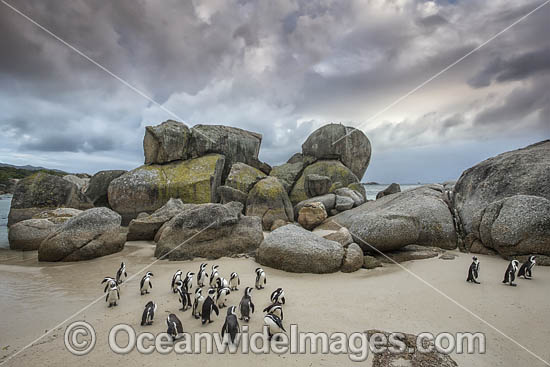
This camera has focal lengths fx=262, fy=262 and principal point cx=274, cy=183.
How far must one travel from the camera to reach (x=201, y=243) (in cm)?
961

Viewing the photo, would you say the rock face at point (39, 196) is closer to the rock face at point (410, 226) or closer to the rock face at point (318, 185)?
the rock face at point (318, 185)

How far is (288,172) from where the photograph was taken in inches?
1000

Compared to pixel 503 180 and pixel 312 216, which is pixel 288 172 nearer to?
pixel 312 216

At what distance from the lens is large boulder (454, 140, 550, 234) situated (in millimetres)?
8750

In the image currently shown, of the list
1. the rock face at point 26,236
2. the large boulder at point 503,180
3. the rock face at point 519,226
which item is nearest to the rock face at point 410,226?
the large boulder at point 503,180

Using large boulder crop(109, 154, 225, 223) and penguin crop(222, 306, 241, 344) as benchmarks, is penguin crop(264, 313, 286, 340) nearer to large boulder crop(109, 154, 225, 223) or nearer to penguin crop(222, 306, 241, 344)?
penguin crop(222, 306, 241, 344)

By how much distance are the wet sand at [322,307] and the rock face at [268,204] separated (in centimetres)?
806

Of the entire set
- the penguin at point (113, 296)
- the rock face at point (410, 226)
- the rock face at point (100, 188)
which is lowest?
the penguin at point (113, 296)

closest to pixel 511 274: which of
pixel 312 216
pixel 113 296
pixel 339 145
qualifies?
pixel 113 296

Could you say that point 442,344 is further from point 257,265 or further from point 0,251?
point 0,251

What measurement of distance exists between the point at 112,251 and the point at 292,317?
8363 mm

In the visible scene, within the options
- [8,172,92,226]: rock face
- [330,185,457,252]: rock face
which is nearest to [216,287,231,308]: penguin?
[330,185,457,252]: rock face

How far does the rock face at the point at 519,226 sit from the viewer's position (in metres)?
7.05

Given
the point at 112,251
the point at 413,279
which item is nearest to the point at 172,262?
the point at 112,251
